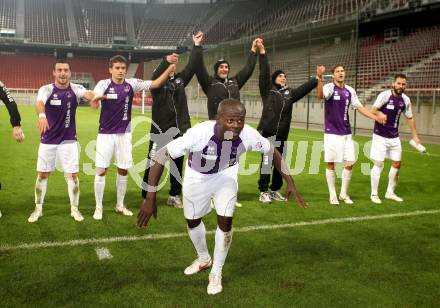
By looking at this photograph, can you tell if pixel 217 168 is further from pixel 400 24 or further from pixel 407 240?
pixel 400 24

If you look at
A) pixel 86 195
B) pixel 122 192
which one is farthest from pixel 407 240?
pixel 86 195

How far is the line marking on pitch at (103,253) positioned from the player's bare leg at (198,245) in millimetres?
954

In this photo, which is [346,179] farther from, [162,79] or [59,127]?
[59,127]

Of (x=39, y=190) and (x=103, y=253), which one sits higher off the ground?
(x=39, y=190)

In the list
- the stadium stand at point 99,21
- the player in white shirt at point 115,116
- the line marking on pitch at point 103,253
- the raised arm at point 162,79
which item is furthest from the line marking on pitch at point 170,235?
the stadium stand at point 99,21

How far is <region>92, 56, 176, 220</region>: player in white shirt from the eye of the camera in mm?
6121

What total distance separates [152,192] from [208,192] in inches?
23.3

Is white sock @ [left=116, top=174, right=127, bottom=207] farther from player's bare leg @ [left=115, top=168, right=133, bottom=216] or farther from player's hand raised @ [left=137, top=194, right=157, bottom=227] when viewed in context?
player's hand raised @ [left=137, top=194, right=157, bottom=227]

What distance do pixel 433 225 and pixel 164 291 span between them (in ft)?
13.6

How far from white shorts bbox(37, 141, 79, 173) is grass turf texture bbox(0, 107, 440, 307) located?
0.74 m

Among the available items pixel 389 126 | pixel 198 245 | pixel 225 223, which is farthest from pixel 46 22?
pixel 225 223

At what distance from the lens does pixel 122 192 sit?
6.60 m

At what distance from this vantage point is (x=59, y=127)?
5.93 m

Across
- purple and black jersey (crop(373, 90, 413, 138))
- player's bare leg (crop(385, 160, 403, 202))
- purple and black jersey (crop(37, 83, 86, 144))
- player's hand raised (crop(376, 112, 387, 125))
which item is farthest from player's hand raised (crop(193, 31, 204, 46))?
player's bare leg (crop(385, 160, 403, 202))
